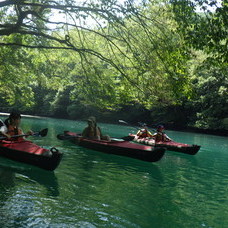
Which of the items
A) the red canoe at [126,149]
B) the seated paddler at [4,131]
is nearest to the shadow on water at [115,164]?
the red canoe at [126,149]

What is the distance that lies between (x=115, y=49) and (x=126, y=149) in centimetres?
472

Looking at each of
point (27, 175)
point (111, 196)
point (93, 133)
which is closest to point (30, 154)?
point (27, 175)

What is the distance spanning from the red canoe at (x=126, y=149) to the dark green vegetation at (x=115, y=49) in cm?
161

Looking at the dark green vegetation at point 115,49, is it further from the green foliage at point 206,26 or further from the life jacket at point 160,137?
the life jacket at point 160,137

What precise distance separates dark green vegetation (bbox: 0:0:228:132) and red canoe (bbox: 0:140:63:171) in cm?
326

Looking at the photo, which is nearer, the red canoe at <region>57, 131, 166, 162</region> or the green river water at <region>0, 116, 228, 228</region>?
the green river water at <region>0, 116, 228, 228</region>

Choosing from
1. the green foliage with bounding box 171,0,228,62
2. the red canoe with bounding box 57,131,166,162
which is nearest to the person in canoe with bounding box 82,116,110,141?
the red canoe with bounding box 57,131,166,162

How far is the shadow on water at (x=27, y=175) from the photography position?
A: 6.64 m

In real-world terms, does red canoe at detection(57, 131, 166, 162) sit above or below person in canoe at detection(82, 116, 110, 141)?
below

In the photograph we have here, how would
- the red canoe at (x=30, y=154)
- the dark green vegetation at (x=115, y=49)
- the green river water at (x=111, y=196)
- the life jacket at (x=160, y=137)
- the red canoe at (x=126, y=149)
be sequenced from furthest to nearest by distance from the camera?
the life jacket at (x=160, y=137) < the red canoe at (x=126, y=149) < the red canoe at (x=30, y=154) < the dark green vegetation at (x=115, y=49) < the green river water at (x=111, y=196)

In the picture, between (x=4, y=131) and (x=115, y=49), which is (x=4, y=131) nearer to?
(x=4, y=131)

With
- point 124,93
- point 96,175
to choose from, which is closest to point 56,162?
point 96,175

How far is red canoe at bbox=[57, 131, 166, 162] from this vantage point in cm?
1050

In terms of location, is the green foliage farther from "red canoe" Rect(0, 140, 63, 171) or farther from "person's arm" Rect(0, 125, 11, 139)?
"person's arm" Rect(0, 125, 11, 139)
